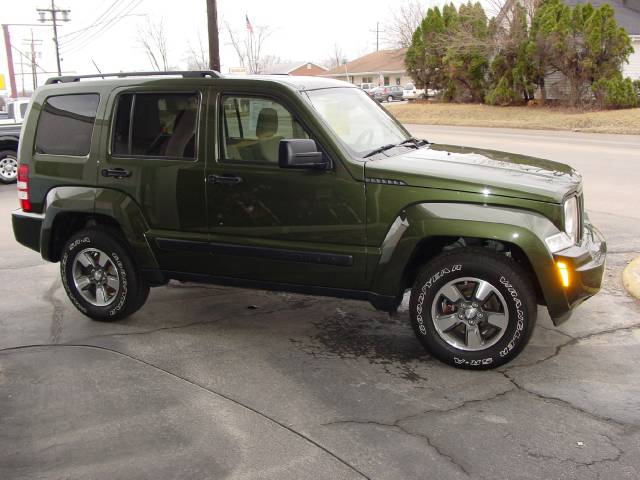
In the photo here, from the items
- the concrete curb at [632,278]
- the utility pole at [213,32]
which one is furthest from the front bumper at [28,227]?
the utility pole at [213,32]

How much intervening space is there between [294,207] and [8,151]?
12181 millimetres

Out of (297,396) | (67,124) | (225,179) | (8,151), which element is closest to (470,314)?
(297,396)

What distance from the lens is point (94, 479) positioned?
10.7 feet

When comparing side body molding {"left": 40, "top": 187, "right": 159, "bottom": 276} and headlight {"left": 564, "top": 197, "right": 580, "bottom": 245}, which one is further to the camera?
side body molding {"left": 40, "top": 187, "right": 159, "bottom": 276}

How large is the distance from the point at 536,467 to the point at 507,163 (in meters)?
2.28

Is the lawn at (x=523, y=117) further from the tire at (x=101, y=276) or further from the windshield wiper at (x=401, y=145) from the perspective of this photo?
the tire at (x=101, y=276)

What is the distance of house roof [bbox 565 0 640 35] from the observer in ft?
125

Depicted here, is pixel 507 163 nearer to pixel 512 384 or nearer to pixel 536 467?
pixel 512 384

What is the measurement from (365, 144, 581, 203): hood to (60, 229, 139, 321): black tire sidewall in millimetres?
2213

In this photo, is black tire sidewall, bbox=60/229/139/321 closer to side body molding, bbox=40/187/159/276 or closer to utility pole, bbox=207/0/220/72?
side body molding, bbox=40/187/159/276

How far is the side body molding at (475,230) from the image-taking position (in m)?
4.12

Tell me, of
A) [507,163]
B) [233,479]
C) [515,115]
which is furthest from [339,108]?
[515,115]

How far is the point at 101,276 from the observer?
553cm

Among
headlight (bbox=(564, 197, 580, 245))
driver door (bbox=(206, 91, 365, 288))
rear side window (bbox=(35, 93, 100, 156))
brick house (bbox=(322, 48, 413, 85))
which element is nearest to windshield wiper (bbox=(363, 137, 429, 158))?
driver door (bbox=(206, 91, 365, 288))
